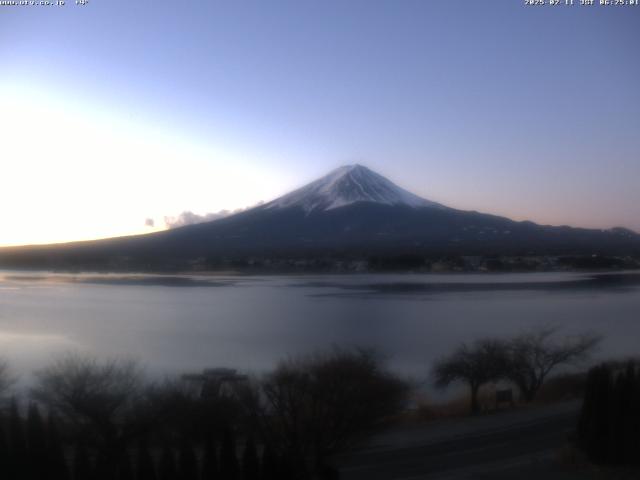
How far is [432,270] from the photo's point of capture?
89.8ft

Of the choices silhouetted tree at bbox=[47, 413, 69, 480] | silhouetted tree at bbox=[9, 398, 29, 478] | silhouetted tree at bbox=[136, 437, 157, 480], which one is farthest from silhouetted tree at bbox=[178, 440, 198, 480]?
silhouetted tree at bbox=[9, 398, 29, 478]

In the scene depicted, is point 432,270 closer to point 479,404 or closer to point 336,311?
point 336,311

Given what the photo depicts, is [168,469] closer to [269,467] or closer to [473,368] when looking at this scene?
[269,467]

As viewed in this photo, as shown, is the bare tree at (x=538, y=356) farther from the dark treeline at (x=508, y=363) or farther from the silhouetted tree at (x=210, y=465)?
the silhouetted tree at (x=210, y=465)

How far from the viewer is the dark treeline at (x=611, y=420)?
16.3 ft

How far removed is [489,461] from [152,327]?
891 cm

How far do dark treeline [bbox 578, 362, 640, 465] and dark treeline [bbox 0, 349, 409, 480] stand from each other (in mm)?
1704

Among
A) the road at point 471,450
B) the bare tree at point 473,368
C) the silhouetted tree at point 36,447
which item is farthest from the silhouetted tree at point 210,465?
the bare tree at point 473,368

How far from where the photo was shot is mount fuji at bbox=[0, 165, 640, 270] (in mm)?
24328

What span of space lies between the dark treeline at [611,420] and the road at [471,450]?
34 cm

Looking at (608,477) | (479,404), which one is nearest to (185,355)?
(479,404)

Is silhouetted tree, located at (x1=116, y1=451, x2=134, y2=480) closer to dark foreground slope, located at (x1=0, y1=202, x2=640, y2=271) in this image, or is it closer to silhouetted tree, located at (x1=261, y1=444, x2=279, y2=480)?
silhouetted tree, located at (x1=261, y1=444, x2=279, y2=480)

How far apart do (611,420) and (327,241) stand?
93.0 feet

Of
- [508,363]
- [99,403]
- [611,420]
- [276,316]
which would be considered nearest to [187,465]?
[99,403]
